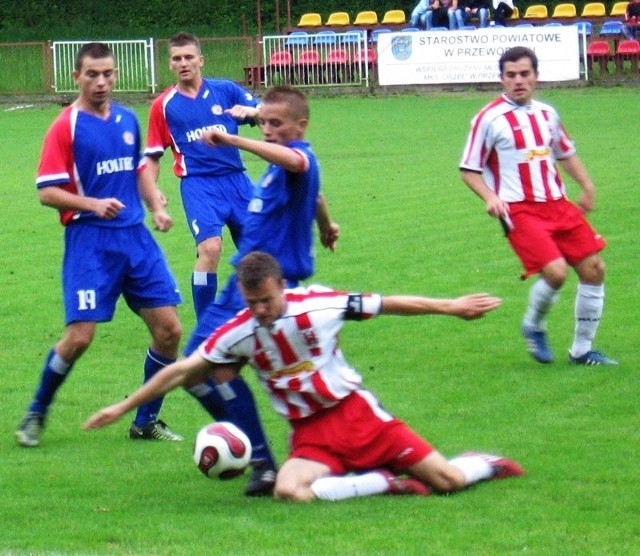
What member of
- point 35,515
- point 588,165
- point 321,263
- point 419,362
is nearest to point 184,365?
point 35,515

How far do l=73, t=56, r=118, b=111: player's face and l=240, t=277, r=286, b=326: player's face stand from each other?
6.10 feet

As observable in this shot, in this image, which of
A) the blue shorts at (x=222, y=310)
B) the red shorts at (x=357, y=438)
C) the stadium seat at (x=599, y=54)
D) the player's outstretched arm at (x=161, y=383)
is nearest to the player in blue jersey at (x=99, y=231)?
Answer: the blue shorts at (x=222, y=310)

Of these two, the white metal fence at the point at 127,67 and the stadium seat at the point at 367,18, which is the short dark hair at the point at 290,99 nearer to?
the white metal fence at the point at 127,67

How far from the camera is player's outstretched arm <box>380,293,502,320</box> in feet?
19.2

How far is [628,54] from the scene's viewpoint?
33.3 meters

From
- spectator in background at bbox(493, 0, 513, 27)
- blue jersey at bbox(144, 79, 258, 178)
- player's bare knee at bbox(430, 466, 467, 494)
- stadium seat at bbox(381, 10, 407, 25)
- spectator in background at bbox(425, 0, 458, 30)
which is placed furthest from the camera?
stadium seat at bbox(381, 10, 407, 25)

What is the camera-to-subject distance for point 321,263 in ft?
42.4

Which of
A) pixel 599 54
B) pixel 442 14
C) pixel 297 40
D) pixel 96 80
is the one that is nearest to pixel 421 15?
pixel 442 14

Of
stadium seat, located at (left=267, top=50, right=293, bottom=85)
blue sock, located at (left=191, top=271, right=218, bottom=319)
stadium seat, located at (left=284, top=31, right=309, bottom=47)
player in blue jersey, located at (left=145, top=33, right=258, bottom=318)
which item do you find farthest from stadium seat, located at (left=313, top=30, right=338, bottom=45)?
blue sock, located at (left=191, top=271, right=218, bottom=319)

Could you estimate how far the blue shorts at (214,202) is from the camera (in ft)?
32.1

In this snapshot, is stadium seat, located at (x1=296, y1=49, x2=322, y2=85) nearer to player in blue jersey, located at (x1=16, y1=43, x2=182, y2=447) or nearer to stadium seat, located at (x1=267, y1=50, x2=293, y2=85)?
stadium seat, located at (x1=267, y1=50, x2=293, y2=85)

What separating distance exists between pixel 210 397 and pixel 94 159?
147 centimetres

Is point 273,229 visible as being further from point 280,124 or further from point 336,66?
point 336,66

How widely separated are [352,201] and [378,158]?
15.0 ft
